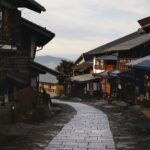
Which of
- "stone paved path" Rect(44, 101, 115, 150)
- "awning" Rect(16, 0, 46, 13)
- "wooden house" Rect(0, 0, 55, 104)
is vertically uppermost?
"awning" Rect(16, 0, 46, 13)

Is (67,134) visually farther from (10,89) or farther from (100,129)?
(10,89)

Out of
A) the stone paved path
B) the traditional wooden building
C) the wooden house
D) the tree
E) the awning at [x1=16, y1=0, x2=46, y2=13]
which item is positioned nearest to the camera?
the stone paved path

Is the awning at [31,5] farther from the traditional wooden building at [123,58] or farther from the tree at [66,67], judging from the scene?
the tree at [66,67]

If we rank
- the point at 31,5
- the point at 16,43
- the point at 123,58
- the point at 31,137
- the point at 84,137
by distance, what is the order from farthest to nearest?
the point at 123,58
the point at 31,5
the point at 16,43
the point at 84,137
the point at 31,137

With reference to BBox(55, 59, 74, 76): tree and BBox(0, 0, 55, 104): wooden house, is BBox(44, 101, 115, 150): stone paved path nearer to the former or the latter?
BBox(0, 0, 55, 104): wooden house

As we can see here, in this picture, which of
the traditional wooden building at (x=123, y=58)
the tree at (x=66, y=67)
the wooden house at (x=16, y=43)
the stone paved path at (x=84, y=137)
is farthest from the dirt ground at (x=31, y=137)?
the tree at (x=66, y=67)

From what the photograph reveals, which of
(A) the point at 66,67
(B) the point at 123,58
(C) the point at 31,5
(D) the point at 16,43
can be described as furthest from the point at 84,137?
(A) the point at 66,67

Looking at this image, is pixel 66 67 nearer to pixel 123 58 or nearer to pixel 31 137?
pixel 123 58

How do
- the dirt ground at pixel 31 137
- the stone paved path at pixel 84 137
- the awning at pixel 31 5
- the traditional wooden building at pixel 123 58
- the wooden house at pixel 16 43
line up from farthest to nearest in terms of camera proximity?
the traditional wooden building at pixel 123 58 → the awning at pixel 31 5 → the wooden house at pixel 16 43 → the stone paved path at pixel 84 137 → the dirt ground at pixel 31 137

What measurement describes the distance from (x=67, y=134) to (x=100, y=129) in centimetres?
225

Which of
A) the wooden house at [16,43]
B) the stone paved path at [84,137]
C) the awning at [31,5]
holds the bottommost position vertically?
the stone paved path at [84,137]

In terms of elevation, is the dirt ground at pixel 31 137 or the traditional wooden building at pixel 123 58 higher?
the traditional wooden building at pixel 123 58

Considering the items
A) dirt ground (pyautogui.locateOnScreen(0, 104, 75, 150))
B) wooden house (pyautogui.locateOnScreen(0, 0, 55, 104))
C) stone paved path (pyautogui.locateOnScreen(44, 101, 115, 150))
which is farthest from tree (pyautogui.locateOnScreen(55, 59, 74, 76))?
dirt ground (pyautogui.locateOnScreen(0, 104, 75, 150))

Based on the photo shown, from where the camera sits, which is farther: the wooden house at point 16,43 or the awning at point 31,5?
the awning at point 31,5
